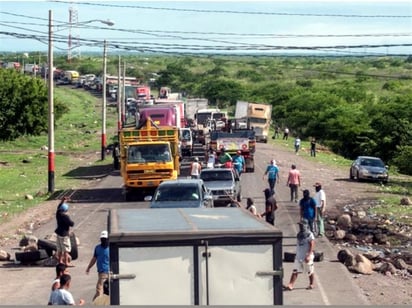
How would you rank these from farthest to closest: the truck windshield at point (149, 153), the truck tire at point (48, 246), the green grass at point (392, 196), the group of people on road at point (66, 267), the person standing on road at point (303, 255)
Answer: the truck windshield at point (149, 153) → the green grass at point (392, 196) → the truck tire at point (48, 246) → the person standing on road at point (303, 255) → the group of people on road at point (66, 267)

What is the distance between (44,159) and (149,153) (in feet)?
92.4

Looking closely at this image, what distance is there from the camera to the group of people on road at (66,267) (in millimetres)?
13922

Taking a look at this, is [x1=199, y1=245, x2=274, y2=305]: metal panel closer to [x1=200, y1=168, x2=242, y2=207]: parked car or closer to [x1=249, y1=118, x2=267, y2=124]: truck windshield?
[x1=200, y1=168, x2=242, y2=207]: parked car

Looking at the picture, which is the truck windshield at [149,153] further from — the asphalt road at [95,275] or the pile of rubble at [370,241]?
the pile of rubble at [370,241]

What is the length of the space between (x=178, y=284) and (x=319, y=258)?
11.8 metres

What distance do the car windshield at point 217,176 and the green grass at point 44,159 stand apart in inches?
259

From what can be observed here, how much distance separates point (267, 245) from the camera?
12211 mm

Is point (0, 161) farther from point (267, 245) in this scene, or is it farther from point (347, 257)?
point (267, 245)

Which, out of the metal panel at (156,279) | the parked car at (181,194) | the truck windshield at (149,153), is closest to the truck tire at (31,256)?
the parked car at (181,194)

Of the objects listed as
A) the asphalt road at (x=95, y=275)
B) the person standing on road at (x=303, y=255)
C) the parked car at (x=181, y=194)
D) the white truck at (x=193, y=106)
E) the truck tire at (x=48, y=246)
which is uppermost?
the white truck at (x=193, y=106)

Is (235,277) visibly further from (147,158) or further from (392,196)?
(392,196)

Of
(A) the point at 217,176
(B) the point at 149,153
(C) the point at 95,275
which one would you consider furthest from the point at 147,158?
(C) the point at 95,275

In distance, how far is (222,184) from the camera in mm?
32719

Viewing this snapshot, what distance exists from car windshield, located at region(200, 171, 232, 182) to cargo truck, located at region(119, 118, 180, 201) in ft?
6.80
